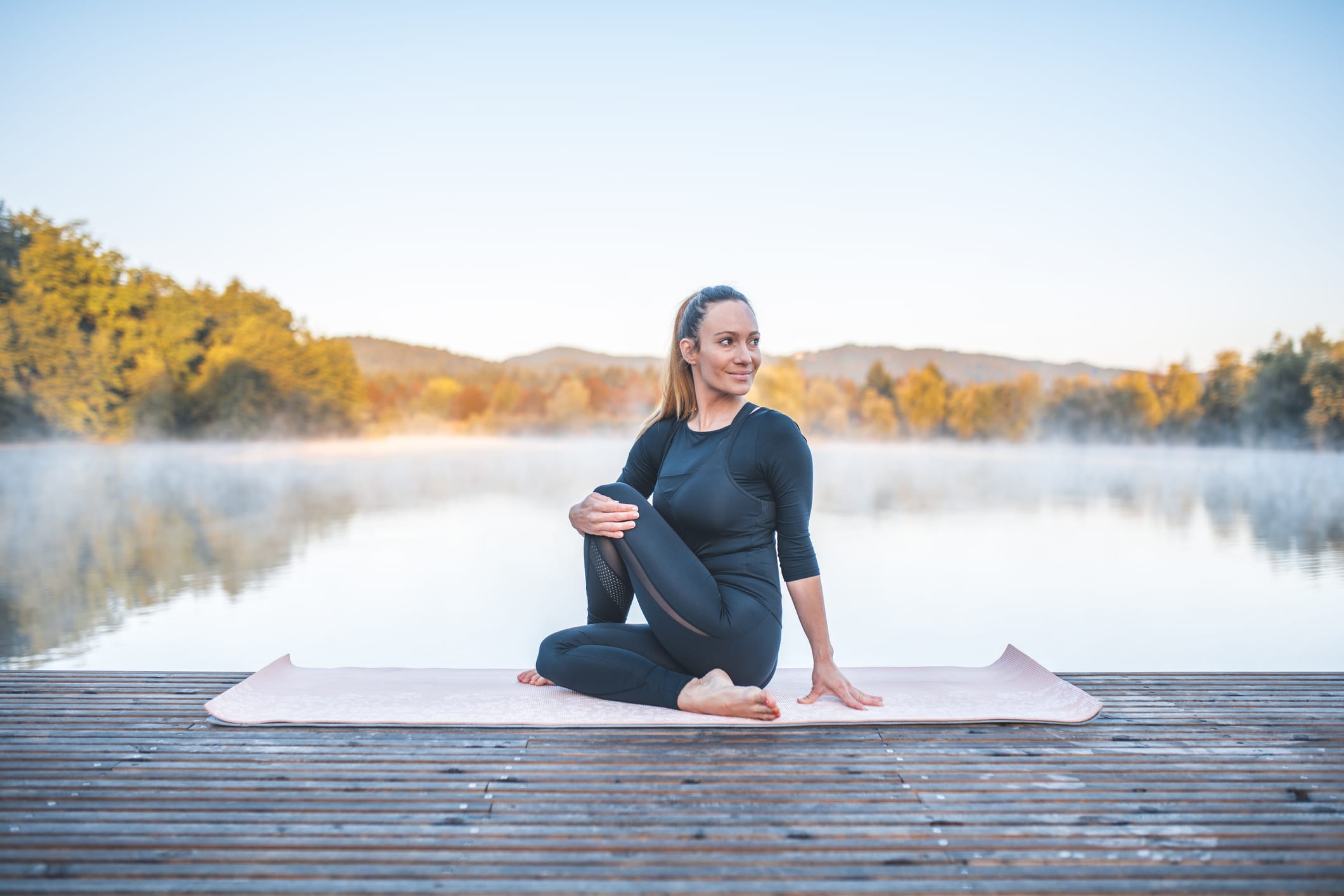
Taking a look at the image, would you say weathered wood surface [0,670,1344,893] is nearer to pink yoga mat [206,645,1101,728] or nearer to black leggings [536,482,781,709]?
pink yoga mat [206,645,1101,728]

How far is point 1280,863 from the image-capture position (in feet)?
3.92

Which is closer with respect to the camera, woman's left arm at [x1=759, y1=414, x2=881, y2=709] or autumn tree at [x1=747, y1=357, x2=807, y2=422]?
woman's left arm at [x1=759, y1=414, x2=881, y2=709]

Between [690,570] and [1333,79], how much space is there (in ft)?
47.2

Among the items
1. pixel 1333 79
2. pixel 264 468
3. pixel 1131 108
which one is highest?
pixel 1131 108

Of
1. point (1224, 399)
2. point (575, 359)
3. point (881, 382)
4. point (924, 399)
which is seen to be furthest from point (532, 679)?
point (924, 399)

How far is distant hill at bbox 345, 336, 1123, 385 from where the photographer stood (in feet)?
69.8

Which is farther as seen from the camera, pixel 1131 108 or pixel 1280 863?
pixel 1131 108

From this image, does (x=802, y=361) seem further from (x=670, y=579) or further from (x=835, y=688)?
(x=670, y=579)

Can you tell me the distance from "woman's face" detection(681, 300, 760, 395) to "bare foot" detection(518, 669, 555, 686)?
2.83ft

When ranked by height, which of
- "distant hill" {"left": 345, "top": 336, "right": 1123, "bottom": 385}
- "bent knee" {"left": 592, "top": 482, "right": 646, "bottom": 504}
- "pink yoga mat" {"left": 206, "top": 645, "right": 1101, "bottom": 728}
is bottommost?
"pink yoga mat" {"left": 206, "top": 645, "right": 1101, "bottom": 728}

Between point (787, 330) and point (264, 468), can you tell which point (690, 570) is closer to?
point (264, 468)

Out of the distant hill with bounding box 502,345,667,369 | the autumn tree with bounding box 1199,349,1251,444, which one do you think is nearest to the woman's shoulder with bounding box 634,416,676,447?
the distant hill with bounding box 502,345,667,369

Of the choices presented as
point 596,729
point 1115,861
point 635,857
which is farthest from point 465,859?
point 1115,861

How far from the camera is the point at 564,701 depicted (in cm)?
192
